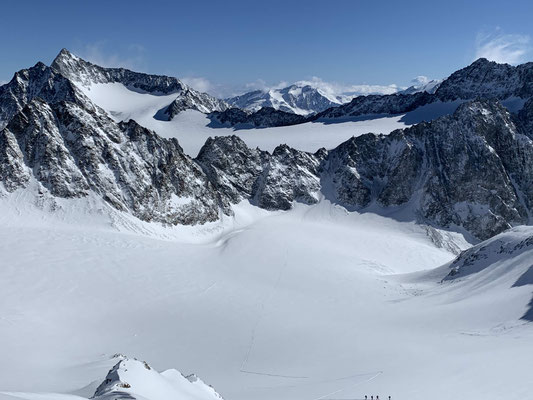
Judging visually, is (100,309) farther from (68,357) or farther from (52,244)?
(52,244)

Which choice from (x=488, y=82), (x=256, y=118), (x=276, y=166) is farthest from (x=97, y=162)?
(x=488, y=82)

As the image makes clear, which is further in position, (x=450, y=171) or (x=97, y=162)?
(x=450, y=171)

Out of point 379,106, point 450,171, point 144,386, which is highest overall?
point 379,106

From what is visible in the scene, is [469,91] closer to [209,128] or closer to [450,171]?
[450,171]

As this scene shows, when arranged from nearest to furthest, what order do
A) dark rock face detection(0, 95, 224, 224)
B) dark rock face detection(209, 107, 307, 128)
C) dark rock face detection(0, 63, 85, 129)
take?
dark rock face detection(0, 95, 224, 224) < dark rock face detection(0, 63, 85, 129) < dark rock face detection(209, 107, 307, 128)

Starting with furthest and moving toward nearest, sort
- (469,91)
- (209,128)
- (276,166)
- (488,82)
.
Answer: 1. (209,128)
2. (469,91)
3. (488,82)
4. (276,166)

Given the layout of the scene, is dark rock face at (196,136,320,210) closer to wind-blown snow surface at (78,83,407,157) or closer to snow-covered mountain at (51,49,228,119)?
wind-blown snow surface at (78,83,407,157)

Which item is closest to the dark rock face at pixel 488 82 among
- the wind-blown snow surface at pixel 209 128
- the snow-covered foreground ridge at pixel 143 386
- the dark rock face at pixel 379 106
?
the dark rock face at pixel 379 106

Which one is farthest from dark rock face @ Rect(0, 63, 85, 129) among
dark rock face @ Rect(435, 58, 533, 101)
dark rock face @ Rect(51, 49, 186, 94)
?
dark rock face @ Rect(435, 58, 533, 101)
